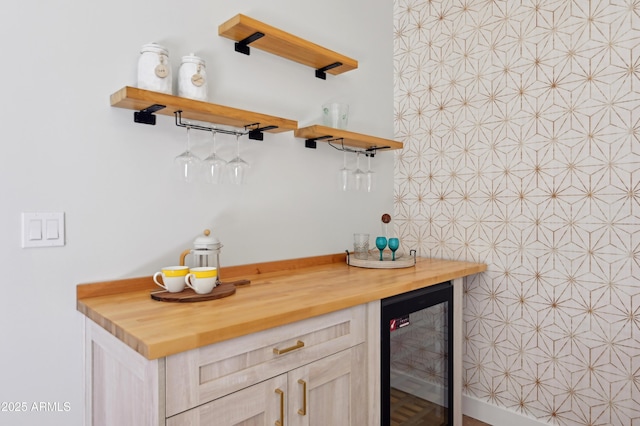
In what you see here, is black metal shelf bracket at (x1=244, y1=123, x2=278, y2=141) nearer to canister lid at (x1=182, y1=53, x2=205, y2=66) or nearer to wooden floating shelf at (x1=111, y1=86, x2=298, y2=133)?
wooden floating shelf at (x1=111, y1=86, x2=298, y2=133)

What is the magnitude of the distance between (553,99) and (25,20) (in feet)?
7.16

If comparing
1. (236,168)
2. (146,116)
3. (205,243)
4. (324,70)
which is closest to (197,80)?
(146,116)

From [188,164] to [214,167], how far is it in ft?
0.33

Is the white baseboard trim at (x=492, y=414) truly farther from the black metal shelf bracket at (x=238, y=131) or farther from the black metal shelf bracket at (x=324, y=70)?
the black metal shelf bracket at (x=324, y=70)

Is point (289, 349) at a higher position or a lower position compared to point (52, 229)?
lower

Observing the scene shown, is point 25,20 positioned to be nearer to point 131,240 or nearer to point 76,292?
point 131,240

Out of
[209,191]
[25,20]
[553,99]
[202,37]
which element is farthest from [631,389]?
[25,20]

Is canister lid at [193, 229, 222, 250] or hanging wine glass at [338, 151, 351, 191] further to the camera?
hanging wine glass at [338, 151, 351, 191]

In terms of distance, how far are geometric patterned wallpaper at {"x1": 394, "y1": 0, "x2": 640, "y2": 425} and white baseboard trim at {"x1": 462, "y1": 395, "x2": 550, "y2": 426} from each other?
0.03m

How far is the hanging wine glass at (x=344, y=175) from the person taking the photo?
86.8 inches

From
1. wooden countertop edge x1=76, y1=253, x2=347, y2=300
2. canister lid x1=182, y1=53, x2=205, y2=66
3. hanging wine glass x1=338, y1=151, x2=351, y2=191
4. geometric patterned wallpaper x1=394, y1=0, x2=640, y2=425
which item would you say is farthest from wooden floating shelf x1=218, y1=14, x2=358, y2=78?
wooden countertop edge x1=76, y1=253, x2=347, y2=300

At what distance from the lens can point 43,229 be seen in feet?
4.44

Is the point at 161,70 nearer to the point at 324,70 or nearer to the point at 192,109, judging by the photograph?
the point at 192,109

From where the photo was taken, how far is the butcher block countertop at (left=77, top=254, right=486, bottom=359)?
1.07 meters
